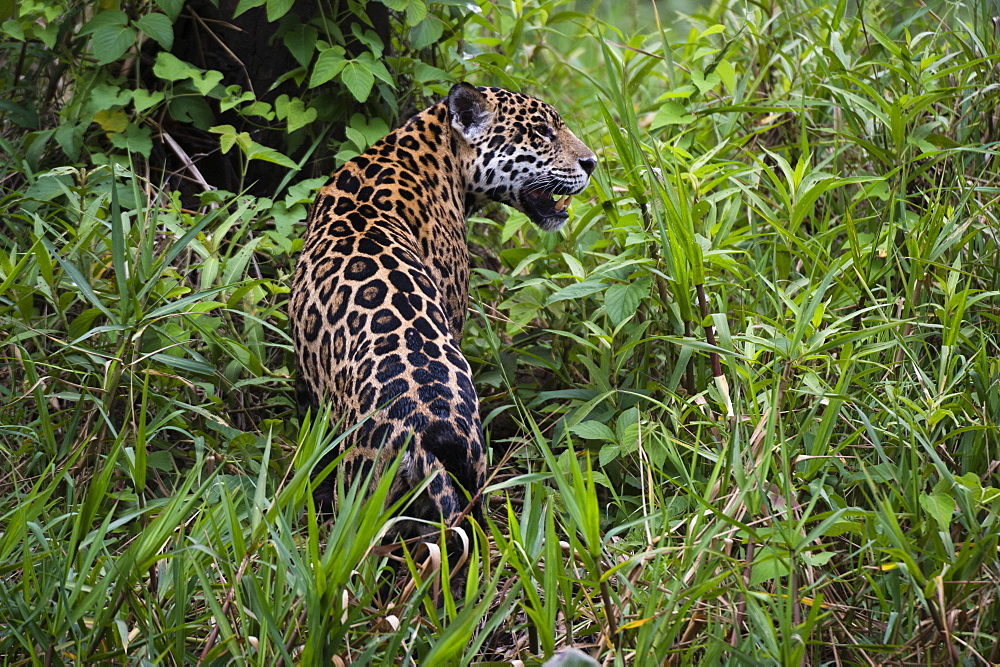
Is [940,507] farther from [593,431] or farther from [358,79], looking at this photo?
[358,79]

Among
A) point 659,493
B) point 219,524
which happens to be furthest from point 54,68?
point 659,493

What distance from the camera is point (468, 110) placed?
4.25 metres

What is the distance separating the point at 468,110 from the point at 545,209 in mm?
578

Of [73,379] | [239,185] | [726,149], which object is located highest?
[726,149]

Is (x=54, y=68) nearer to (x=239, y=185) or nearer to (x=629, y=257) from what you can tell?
(x=239, y=185)

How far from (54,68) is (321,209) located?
2.10m

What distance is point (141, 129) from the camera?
4629 millimetres

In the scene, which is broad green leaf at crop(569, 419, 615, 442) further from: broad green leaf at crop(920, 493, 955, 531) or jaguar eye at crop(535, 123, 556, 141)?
jaguar eye at crop(535, 123, 556, 141)

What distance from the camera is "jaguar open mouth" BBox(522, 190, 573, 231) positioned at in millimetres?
4312

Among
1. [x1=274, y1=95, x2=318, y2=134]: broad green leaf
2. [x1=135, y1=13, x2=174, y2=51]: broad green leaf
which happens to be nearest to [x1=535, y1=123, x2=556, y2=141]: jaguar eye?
A: [x1=274, y1=95, x2=318, y2=134]: broad green leaf

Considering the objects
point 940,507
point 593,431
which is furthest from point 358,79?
point 940,507

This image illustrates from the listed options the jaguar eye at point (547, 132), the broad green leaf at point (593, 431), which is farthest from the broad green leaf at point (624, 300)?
the jaguar eye at point (547, 132)

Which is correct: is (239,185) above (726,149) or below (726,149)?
below

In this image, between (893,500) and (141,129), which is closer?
(893,500)
